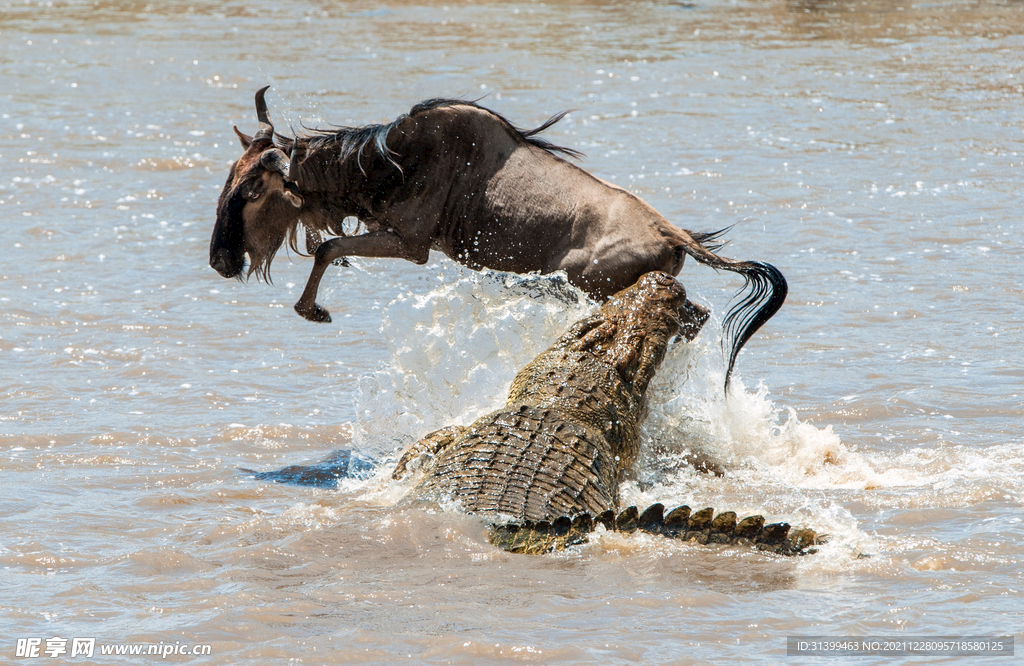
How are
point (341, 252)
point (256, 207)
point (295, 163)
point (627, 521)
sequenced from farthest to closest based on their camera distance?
point (256, 207) → point (295, 163) → point (341, 252) → point (627, 521)

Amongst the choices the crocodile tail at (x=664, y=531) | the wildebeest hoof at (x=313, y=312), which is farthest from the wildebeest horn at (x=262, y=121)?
the crocodile tail at (x=664, y=531)

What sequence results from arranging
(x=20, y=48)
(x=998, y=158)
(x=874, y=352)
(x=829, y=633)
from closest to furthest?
(x=829, y=633)
(x=874, y=352)
(x=998, y=158)
(x=20, y=48)

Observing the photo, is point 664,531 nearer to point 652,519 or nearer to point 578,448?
point 652,519

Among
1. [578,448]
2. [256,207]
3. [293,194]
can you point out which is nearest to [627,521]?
[578,448]

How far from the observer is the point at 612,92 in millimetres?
15648

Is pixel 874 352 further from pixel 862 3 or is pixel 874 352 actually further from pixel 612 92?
pixel 862 3

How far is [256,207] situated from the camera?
6305mm

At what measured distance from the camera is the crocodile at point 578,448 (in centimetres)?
466

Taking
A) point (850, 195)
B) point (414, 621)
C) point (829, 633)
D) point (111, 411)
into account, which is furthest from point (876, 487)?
point (850, 195)

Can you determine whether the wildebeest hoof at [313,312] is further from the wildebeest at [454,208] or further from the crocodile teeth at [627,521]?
the crocodile teeth at [627,521]

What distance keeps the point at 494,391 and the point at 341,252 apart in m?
1.09

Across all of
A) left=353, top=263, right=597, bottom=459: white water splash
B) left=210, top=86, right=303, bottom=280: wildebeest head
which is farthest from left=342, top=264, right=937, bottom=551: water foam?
left=210, top=86, right=303, bottom=280: wildebeest head

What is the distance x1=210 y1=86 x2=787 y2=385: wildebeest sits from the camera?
6.11 metres

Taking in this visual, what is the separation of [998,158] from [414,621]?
981 centimetres
